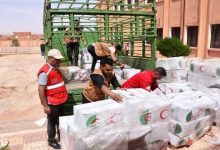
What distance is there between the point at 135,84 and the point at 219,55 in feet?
39.5

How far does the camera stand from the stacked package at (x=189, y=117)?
12.4ft

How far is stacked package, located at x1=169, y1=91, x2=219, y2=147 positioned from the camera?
379 centimetres

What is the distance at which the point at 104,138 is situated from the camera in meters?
2.78

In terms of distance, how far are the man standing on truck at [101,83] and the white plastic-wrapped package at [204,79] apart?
2733mm

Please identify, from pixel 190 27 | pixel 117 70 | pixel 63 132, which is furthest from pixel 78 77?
pixel 190 27

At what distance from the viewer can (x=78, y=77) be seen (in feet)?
18.1

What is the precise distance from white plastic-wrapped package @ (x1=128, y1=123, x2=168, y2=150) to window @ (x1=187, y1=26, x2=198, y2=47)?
14.2m

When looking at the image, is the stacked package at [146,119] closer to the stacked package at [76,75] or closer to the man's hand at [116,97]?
the man's hand at [116,97]

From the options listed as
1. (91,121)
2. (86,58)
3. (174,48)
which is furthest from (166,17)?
(91,121)

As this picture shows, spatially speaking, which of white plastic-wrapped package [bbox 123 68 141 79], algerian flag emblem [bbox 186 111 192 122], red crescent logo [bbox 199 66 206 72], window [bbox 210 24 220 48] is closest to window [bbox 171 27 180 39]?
window [bbox 210 24 220 48]

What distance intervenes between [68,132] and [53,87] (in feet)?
Result: 3.02

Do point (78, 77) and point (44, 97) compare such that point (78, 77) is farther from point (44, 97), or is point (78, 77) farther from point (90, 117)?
point (90, 117)

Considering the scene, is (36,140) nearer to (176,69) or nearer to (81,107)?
(81,107)

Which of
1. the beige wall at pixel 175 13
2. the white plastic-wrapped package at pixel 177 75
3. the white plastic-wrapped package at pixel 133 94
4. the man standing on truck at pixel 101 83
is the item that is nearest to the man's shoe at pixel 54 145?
the man standing on truck at pixel 101 83
